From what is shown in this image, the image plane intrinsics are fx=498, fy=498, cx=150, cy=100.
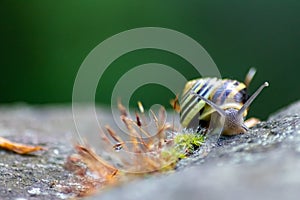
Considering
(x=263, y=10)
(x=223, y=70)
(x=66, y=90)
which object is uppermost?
(x=263, y=10)

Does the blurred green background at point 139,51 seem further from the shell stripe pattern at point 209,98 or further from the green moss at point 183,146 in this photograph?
the green moss at point 183,146

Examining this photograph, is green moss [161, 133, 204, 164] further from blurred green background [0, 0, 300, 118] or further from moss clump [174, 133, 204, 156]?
blurred green background [0, 0, 300, 118]

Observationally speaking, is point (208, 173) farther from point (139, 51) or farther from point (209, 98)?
point (139, 51)

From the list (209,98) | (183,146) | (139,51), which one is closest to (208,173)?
(183,146)

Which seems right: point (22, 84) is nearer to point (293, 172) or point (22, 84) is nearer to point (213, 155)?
point (213, 155)

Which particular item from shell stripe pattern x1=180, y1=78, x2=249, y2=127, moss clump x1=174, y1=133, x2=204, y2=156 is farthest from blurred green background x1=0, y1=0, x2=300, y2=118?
moss clump x1=174, y1=133, x2=204, y2=156

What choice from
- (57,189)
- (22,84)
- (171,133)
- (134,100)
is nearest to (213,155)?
(171,133)
